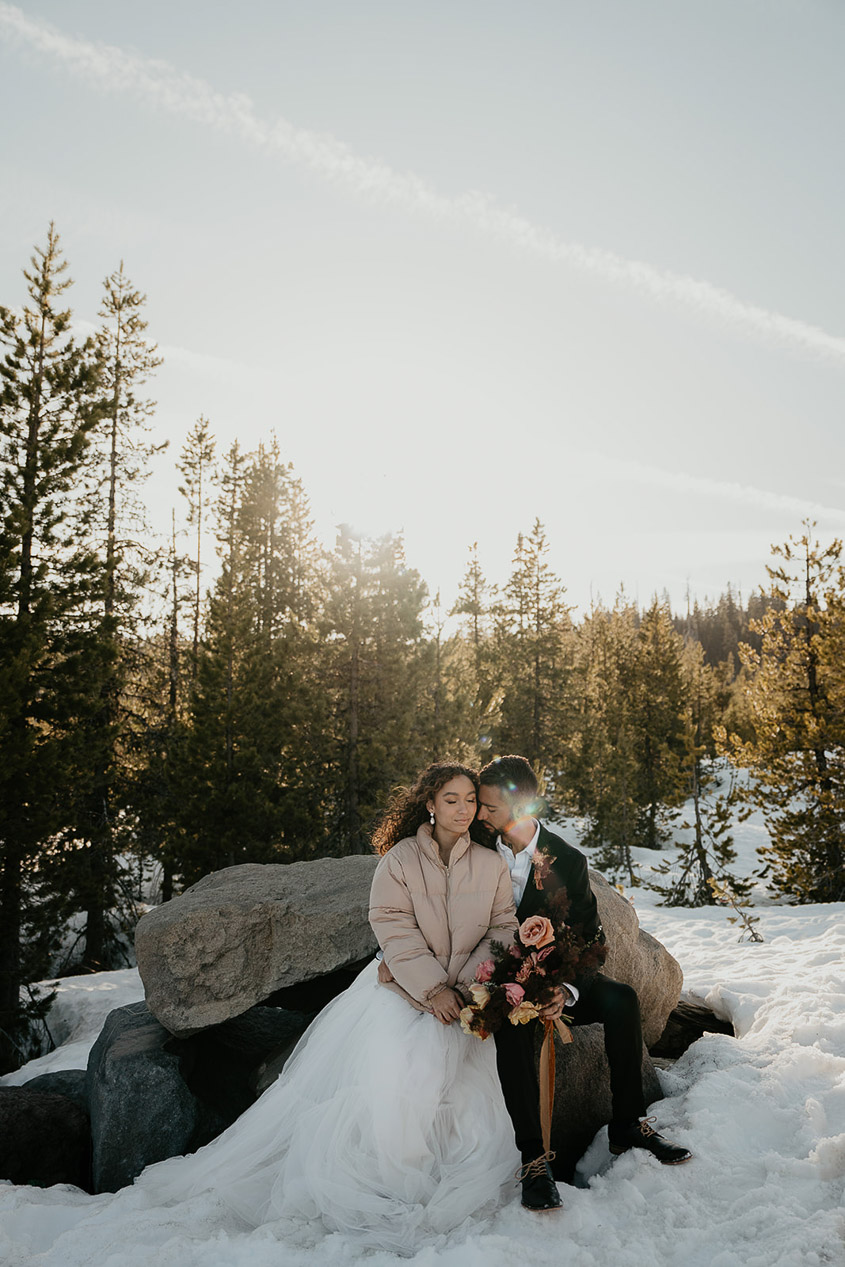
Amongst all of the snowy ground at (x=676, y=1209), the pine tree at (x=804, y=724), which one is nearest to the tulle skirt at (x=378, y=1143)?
the snowy ground at (x=676, y=1209)

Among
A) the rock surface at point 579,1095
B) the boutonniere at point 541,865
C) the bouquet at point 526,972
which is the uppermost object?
the boutonniere at point 541,865

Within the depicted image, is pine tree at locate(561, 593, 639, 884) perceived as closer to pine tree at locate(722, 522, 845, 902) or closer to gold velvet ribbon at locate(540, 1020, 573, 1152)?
pine tree at locate(722, 522, 845, 902)

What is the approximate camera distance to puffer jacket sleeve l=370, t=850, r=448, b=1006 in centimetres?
402

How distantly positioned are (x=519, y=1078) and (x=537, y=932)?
2.29 feet

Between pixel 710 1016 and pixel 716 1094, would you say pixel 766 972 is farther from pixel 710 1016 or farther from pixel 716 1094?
pixel 716 1094

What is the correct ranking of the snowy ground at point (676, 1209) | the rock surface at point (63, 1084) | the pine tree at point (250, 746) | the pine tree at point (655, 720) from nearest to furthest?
the snowy ground at point (676, 1209)
the rock surface at point (63, 1084)
the pine tree at point (250, 746)
the pine tree at point (655, 720)

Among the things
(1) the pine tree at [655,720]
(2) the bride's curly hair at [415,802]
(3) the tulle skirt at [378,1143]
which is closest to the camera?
(3) the tulle skirt at [378,1143]

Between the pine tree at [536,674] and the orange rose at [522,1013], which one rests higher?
the pine tree at [536,674]

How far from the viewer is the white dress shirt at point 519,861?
4508mm

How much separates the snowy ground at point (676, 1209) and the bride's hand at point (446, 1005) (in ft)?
2.72

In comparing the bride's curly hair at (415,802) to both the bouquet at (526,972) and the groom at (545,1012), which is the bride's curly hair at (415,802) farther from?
the bouquet at (526,972)

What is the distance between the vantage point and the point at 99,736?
532 inches

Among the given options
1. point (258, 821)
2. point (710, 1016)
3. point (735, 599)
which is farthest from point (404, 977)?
point (735, 599)

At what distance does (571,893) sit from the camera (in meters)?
4.38
